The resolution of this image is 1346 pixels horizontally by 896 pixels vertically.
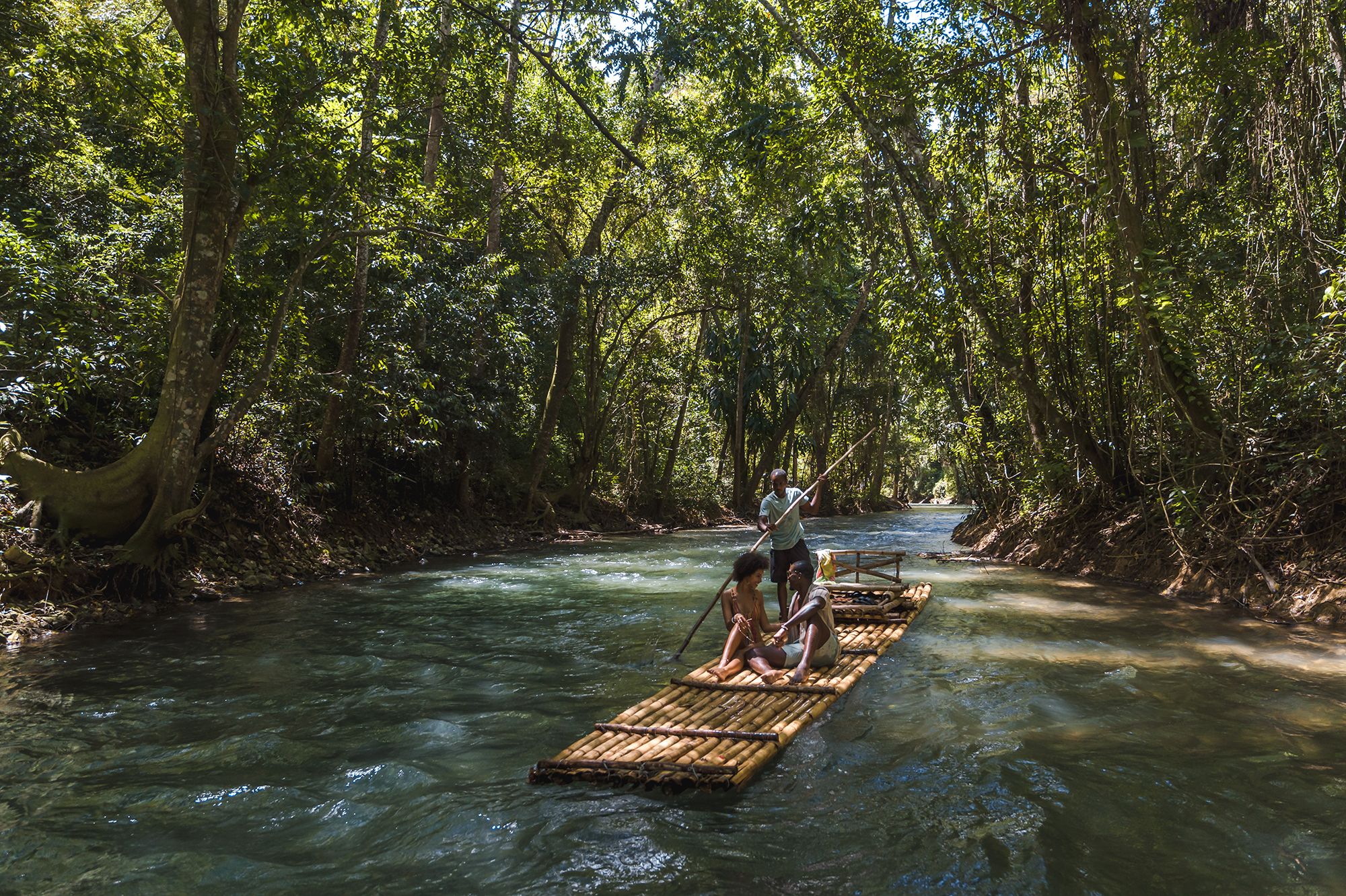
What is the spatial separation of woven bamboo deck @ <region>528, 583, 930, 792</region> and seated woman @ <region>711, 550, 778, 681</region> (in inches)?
8.6

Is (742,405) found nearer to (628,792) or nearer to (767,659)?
(767,659)

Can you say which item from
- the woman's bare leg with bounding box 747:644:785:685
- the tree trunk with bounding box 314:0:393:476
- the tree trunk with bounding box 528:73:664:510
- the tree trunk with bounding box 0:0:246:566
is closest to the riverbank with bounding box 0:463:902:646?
the tree trunk with bounding box 0:0:246:566

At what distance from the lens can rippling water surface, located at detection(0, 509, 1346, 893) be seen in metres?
3.47

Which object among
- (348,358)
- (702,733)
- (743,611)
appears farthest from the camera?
(348,358)

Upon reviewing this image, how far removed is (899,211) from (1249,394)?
7.12 meters

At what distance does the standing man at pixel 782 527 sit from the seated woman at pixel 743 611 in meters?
0.89

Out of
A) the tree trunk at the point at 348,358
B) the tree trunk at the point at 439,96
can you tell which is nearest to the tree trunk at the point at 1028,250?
the tree trunk at the point at 439,96

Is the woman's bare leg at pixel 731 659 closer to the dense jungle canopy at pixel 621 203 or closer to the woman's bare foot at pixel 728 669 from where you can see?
the woman's bare foot at pixel 728 669

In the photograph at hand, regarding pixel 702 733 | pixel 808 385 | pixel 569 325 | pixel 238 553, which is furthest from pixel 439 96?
pixel 808 385

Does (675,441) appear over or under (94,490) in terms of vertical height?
over

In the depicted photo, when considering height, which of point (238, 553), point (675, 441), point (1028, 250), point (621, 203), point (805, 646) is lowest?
point (805, 646)

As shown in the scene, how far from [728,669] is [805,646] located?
59 cm

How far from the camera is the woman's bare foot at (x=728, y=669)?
6.05 m

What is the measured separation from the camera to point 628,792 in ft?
13.7
